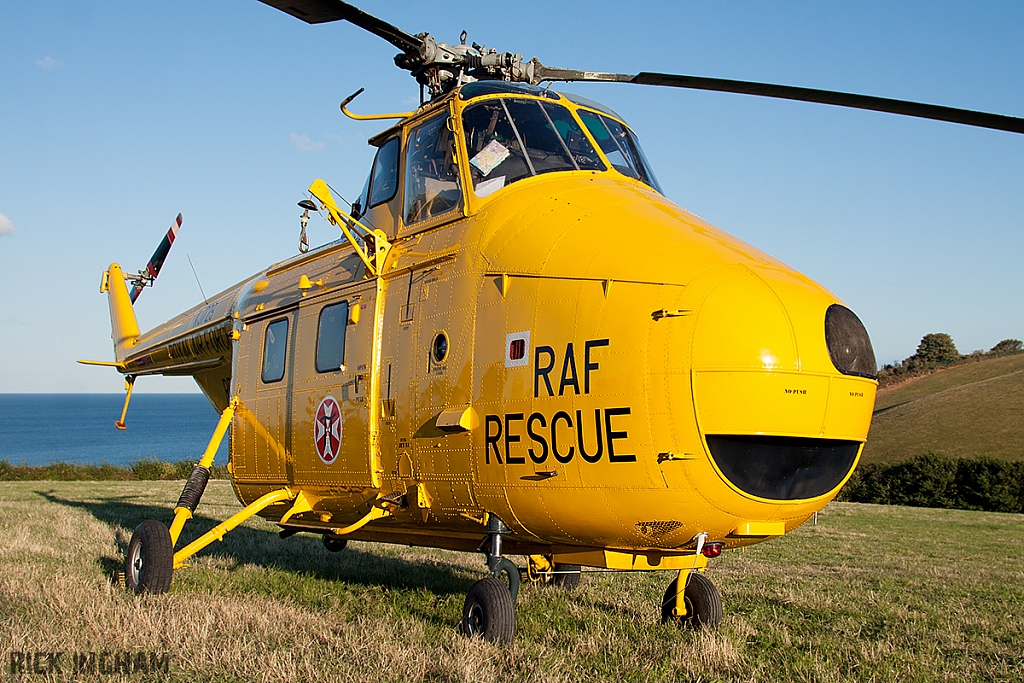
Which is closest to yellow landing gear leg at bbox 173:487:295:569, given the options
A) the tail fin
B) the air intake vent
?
the air intake vent

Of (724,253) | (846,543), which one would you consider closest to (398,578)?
(724,253)

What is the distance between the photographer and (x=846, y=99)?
5637mm

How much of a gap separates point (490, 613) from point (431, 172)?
3.50 meters

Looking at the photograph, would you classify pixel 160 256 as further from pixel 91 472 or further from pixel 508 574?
pixel 91 472

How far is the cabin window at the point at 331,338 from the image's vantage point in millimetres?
7133

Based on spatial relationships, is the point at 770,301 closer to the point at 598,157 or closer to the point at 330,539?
the point at 598,157

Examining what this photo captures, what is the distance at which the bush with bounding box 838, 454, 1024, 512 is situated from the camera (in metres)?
30.4

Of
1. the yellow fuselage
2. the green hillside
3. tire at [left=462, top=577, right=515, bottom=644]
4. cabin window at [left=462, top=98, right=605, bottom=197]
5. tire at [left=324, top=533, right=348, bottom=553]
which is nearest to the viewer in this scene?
the yellow fuselage

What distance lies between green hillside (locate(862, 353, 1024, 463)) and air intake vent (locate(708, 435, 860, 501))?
3634 centimetres

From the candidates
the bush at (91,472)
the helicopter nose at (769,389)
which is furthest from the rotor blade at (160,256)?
the bush at (91,472)

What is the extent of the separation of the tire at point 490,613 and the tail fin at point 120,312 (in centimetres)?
1051

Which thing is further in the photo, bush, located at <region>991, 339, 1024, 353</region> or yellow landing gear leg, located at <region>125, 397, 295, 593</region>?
bush, located at <region>991, 339, 1024, 353</region>

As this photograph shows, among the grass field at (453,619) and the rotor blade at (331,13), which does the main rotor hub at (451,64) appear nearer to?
the rotor blade at (331,13)

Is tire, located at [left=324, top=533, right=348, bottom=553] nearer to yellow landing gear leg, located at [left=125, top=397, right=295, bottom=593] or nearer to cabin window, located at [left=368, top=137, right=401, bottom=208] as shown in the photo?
yellow landing gear leg, located at [left=125, top=397, right=295, bottom=593]
